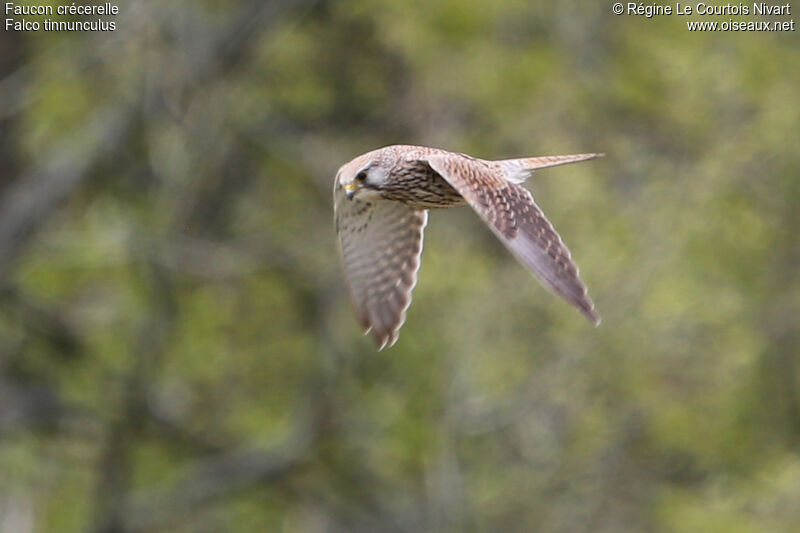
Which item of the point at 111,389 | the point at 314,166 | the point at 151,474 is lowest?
the point at 151,474

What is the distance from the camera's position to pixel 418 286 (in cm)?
1129

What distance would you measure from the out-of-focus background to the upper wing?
17.8 ft

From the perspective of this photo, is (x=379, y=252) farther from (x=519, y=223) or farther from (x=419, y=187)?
(x=519, y=223)

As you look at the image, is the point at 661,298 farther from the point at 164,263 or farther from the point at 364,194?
the point at 364,194

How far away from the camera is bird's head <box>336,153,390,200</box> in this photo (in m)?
5.99

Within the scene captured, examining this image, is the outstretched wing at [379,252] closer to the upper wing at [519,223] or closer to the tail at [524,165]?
the tail at [524,165]

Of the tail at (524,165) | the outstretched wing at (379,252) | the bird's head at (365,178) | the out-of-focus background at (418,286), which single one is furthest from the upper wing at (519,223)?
the out-of-focus background at (418,286)

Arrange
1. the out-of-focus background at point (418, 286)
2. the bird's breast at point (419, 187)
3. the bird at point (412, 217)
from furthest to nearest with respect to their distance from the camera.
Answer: the out-of-focus background at point (418, 286) → the bird's breast at point (419, 187) → the bird at point (412, 217)

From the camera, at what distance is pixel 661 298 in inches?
429

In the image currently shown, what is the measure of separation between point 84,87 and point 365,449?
3.94 m

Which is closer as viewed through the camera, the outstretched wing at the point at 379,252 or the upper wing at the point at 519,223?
the upper wing at the point at 519,223

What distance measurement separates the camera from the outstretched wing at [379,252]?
6.48 m

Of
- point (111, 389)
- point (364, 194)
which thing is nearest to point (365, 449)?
point (111, 389)

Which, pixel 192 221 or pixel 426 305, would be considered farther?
pixel 192 221
